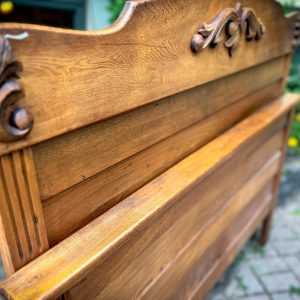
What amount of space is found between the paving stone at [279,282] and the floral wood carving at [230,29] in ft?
5.09

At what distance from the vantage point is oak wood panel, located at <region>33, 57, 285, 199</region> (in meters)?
0.69

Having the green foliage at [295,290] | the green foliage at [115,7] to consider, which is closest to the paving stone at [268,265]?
the green foliage at [295,290]

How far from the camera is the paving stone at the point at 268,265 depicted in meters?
2.19

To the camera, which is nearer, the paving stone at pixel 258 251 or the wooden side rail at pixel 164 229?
the wooden side rail at pixel 164 229

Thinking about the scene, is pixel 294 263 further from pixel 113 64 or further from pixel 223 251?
pixel 113 64

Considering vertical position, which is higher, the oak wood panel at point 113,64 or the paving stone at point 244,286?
the oak wood panel at point 113,64

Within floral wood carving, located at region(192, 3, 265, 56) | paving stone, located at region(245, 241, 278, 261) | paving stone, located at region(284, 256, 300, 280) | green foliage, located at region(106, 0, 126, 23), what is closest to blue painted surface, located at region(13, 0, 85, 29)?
green foliage, located at region(106, 0, 126, 23)

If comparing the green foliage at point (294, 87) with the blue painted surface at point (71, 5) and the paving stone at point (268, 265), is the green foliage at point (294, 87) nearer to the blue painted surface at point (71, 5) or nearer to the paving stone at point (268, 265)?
the paving stone at point (268, 265)

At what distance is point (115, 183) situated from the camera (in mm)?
881

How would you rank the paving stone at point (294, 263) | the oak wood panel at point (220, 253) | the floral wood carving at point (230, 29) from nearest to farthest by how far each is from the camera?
the floral wood carving at point (230, 29), the oak wood panel at point (220, 253), the paving stone at point (294, 263)

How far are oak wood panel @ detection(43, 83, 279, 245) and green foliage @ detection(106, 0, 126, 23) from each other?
1.89m

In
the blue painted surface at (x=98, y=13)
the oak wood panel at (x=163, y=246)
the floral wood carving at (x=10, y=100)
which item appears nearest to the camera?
the floral wood carving at (x=10, y=100)

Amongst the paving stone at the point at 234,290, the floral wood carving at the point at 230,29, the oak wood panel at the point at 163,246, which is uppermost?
the floral wood carving at the point at 230,29

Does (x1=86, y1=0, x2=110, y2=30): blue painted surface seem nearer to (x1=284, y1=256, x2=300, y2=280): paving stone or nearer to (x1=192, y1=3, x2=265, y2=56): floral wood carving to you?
(x1=192, y1=3, x2=265, y2=56): floral wood carving
